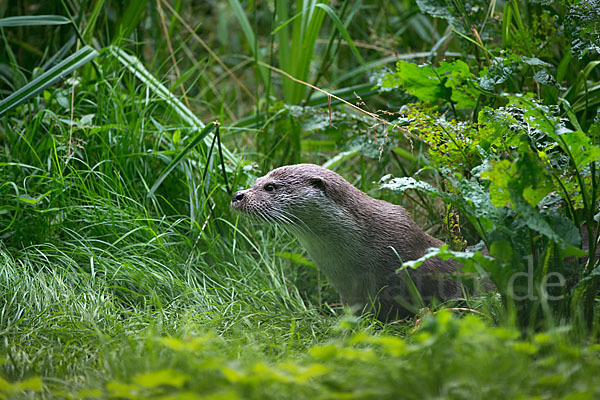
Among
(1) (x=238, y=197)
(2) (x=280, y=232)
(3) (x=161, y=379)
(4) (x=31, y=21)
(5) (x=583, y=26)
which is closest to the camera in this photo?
(3) (x=161, y=379)

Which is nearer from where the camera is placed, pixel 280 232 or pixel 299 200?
pixel 299 200

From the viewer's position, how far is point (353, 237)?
8.75 ft

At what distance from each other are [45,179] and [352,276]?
1.68 m

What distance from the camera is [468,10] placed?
318 cm

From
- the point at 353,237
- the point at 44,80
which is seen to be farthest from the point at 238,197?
the point at 44,80

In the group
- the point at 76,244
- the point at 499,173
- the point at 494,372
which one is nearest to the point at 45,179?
the point at 76,244

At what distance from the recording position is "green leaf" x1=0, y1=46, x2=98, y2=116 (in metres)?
2.95

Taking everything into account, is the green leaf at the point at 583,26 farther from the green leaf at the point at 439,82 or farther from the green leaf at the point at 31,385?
the green leaf at the point at 31,385

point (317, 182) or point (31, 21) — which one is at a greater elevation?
point (31, 21)

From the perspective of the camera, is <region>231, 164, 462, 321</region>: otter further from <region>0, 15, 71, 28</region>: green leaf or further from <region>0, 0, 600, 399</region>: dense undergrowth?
<region>0, 15, 71, 28</region>: green leaf

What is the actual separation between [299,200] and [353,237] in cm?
29

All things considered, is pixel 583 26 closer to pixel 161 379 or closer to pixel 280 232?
pixel 280 232

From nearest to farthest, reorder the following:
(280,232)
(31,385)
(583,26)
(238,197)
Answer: (31,385) < (583,26) < (238,197) < (280,232)

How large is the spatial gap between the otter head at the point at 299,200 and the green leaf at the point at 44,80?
1.16m
